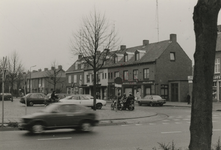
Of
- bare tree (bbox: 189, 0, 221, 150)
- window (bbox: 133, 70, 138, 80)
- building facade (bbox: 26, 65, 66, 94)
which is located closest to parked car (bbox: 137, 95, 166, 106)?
window (bbox: 133, 70, 138, 80)

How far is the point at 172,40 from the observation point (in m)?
48.5

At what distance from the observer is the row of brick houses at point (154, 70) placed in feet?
149

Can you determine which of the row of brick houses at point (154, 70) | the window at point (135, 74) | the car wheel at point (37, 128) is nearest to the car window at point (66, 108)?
the car wheel at point (37, 128)

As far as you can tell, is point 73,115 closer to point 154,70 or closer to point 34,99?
point 34,99

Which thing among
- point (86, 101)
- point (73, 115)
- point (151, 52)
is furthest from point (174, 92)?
point (73, 115)

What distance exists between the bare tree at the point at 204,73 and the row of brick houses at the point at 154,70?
124 ft

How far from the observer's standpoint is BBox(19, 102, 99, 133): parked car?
11.5m

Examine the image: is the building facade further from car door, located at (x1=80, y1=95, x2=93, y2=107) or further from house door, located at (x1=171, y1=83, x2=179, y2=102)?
car door, located at (x1=80, y1=95, x2=93, y2=107)

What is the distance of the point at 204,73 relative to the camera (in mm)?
5477

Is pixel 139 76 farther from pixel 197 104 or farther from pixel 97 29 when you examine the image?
pixel 197 104

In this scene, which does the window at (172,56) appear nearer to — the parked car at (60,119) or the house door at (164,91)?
the house door at (164,91)

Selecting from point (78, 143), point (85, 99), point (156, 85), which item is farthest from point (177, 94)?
point (78, 143)

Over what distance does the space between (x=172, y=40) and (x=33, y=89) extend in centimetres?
5895

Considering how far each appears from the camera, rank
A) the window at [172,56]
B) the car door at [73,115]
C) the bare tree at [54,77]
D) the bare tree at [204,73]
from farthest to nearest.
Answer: the bare tree at [54,77]
the window at [172,56]
the car door at [73,115]
the bare tree at [204,73]
